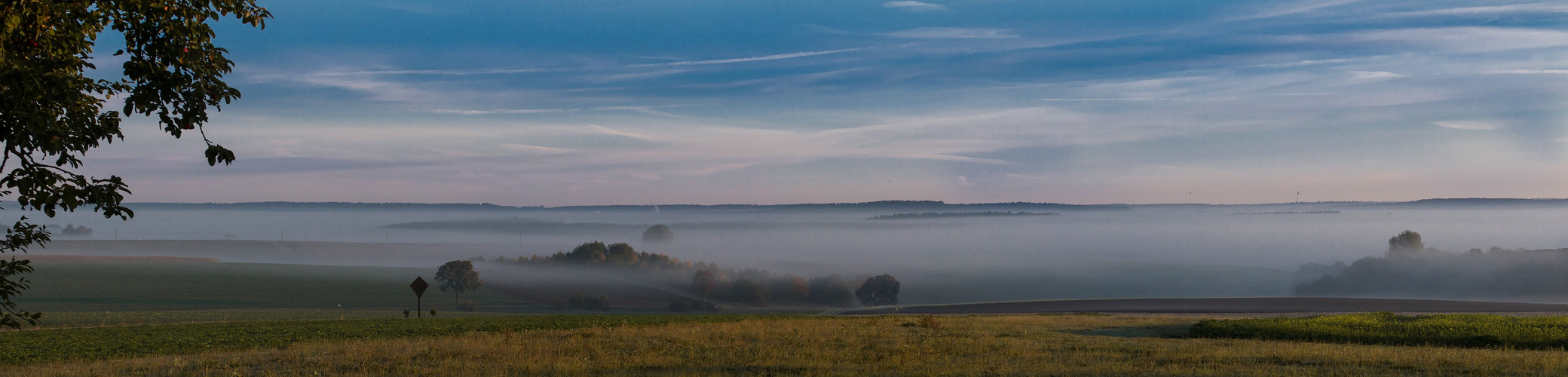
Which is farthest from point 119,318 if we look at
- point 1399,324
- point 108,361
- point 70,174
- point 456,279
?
point 456,279

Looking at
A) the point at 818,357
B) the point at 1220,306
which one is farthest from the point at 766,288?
the point at 818,357

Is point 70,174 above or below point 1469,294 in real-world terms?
above

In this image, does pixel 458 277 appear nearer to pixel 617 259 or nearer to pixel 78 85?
pixel 617 259

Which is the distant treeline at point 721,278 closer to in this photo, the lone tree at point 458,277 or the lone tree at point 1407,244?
the lone tree at point 458,277

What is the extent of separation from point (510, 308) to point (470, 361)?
98265 millimetres

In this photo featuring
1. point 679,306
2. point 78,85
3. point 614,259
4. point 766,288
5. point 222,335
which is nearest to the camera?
point 78,85

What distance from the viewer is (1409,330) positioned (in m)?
27.9

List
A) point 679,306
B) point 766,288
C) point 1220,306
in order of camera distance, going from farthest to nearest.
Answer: point 766,288 → point 679,306 → point 1220,306

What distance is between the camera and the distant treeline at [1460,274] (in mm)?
149125

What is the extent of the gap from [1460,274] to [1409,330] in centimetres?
16653

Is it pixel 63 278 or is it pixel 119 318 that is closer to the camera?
pixel 119 318

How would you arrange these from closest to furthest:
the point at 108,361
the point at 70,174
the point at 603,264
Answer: the point at 70,174 → the point at 108,361 → the point at 603,264

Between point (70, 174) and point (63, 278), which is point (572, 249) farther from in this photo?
point (70, 174)

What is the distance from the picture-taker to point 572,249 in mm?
172625
